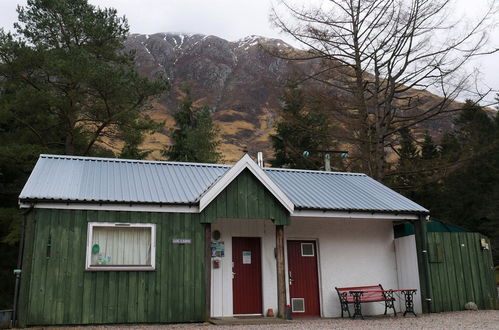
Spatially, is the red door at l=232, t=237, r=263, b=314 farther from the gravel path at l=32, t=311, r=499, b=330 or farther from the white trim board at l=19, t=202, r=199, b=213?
the white trim board at l=19, t=202, r=199, b=213

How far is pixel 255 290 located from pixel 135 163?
17.3ft

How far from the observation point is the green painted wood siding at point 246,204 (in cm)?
1249

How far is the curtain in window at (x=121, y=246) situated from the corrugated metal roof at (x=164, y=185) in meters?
0.78

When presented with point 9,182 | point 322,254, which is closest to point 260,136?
point 9,182

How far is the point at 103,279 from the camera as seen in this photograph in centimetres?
1140

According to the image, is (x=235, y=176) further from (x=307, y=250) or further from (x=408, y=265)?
(x=408, y=265)

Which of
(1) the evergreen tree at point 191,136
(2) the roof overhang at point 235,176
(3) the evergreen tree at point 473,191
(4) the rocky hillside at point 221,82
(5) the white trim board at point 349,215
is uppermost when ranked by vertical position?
(4) the rocky hillside at point 221,82

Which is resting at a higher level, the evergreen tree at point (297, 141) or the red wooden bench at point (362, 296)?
the evergreen tree at point (297, 141)

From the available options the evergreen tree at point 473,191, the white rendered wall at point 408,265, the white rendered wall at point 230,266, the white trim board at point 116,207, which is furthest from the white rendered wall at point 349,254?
the evergreen tree at point 473,191

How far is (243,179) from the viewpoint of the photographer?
12.8 meters

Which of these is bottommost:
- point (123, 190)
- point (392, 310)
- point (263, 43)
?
point (392, 310)

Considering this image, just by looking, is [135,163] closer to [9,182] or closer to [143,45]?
[9,182]

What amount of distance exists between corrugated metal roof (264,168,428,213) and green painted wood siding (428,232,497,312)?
1327 mm

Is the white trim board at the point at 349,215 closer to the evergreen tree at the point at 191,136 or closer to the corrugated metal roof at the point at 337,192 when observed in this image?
the corrugated metal roof at the point at 337,192
